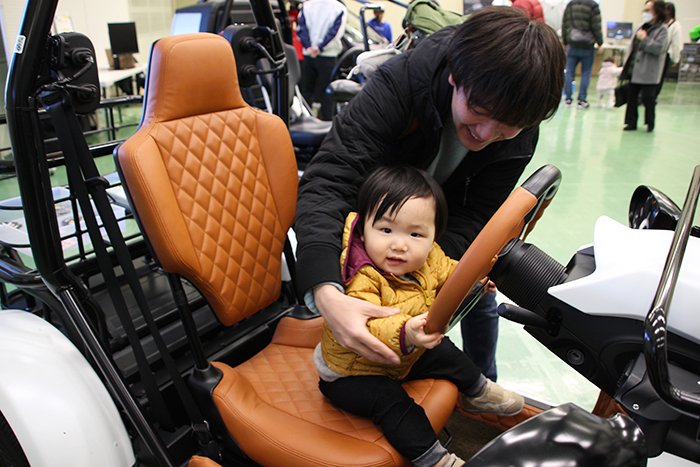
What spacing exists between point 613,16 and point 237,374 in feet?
31.5

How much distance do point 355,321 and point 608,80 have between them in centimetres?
680

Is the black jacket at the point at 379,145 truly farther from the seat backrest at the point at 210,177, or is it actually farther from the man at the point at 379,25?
the man at the point at 379,25

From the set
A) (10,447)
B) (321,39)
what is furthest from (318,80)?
(10,447)

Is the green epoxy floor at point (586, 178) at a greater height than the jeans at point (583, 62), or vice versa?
the jeans at point (583, 62)

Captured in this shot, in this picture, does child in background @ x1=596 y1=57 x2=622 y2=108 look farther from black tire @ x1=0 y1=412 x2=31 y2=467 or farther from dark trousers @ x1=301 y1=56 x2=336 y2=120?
black tire @ x1=0 y1=412 x2=31 y2=467

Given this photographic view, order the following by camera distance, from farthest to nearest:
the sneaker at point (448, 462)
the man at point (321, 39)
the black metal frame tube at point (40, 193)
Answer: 1. the man at point (321, 39)
2. the sneaker at point (448, 462)
3. the black metal frame tube at point (40, 193)

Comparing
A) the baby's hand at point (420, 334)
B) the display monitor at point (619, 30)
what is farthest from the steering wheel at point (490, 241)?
the display monitor at point (619, 30)

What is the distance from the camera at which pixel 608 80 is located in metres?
6.32

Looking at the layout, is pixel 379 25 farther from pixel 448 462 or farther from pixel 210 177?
pixel 448 462

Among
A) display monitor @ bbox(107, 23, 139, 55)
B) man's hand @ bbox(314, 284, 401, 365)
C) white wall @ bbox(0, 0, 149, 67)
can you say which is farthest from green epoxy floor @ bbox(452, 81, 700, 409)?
white wall @ bbox(0, 0, 149, 67)

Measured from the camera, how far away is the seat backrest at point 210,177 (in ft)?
3.22

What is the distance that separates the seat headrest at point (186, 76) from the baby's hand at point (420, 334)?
685mm

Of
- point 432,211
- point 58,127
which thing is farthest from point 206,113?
point 432,211

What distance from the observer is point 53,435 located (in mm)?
896
